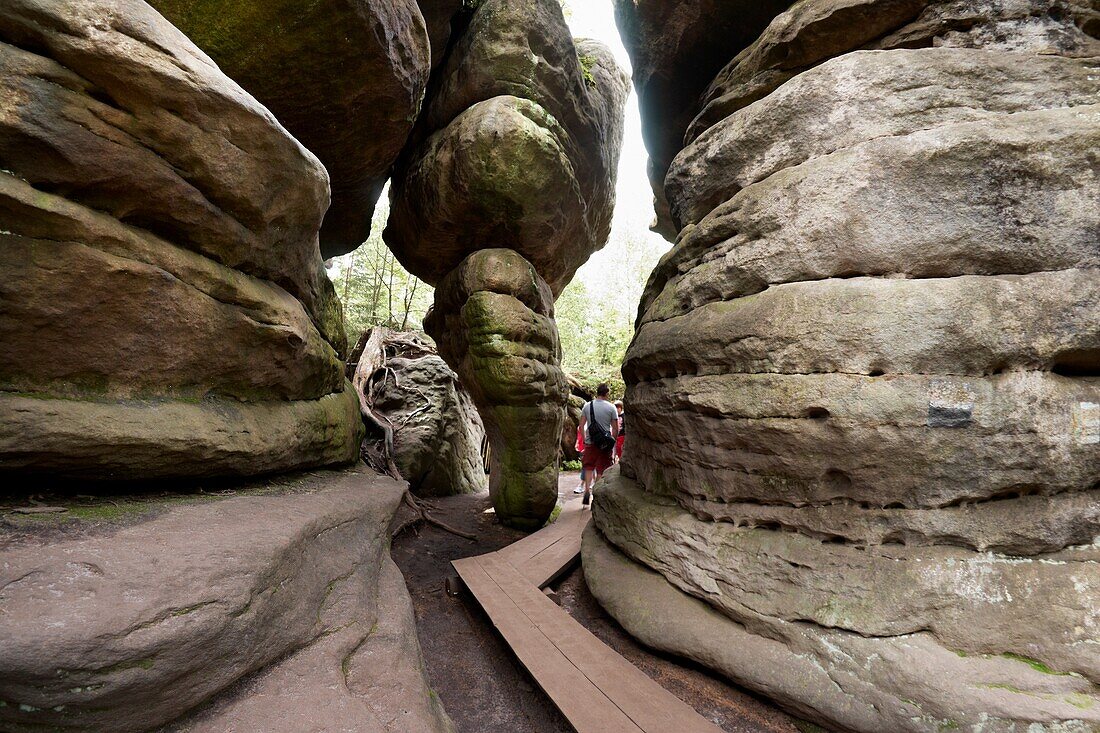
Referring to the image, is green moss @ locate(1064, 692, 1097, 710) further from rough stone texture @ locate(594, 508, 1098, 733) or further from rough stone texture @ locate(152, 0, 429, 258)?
rough stone texture @ locate(152, 0, 429, 258)

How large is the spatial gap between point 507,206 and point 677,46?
3.62 meters

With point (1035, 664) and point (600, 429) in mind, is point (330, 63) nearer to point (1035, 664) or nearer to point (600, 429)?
point (600, 429)

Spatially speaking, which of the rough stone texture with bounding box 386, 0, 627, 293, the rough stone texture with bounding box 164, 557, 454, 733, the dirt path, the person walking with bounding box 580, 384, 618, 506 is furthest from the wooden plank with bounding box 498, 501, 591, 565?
the rough stone texture with bounding box 386, 0, 627, 293

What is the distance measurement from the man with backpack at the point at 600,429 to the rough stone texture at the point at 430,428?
3.52 metres

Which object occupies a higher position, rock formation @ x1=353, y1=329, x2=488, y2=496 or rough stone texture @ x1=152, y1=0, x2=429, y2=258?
rough stone texture @ x1=152, y1=0, x2=429, y2=258

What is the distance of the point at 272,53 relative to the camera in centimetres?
508

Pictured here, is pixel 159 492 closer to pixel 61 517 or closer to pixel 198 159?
pixel 61 517

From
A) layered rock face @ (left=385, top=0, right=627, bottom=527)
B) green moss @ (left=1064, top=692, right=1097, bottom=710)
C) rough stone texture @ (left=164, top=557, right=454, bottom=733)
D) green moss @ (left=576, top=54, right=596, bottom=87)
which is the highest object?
green moss @ (left=576, top=54, right=596, bottom=87)

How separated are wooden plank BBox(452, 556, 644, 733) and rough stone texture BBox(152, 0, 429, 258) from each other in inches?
243

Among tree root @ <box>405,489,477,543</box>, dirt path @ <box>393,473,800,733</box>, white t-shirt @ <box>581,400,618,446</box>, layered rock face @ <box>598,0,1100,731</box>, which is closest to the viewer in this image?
layered rock face @ <box>598,0,1100,731</box>

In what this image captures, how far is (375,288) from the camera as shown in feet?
55.1

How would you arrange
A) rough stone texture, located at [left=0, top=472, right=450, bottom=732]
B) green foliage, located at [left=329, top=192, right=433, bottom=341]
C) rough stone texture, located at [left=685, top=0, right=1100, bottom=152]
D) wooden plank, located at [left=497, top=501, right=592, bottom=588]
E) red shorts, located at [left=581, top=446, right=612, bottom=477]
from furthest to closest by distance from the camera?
green foliage, located at [left=329, top=192, right=433, bottom=341] → red shorts, located at [left=581, top=446, right=612, bottom=477] → wooden plank, located at [left=497, top=501, right=592, bottom=588] → rough stone texture, located at [left=685, top=0, right=1100, bottom=152] → rough stone texture, located at [left=0, top=472, right=450, bottom=732]

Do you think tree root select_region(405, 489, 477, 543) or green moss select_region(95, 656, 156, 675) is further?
tree root select_region(405, 489, 477, 543)

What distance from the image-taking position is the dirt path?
3.22 m
